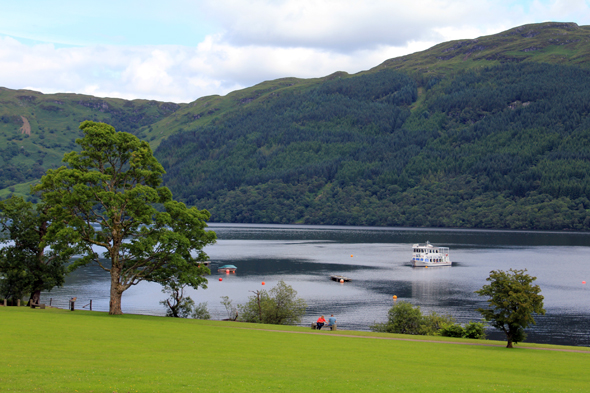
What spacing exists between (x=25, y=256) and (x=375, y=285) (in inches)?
2849

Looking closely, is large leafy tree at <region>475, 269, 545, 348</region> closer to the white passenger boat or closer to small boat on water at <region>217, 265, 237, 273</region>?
small boat on water at <region>217, 265, 237, 273</region>

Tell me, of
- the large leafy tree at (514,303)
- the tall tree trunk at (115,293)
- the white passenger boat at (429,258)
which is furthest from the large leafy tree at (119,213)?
the white passenger boat at (429,258)

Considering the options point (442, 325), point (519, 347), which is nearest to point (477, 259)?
point (442, 325)

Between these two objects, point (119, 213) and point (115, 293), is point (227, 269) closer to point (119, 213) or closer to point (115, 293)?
point (115, 293)

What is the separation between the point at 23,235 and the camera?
60438 mm

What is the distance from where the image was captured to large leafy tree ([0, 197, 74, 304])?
2345 inches

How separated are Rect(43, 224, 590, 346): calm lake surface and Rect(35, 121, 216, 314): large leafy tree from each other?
23.1 meters

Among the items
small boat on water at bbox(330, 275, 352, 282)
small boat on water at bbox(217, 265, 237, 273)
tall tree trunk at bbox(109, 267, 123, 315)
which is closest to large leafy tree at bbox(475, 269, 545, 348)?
tall tree trunk at bbox(109, 267, 123, 315)

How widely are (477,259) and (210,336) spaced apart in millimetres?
139142

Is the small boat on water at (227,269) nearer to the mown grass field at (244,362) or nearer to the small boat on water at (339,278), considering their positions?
the small boat on water at (339,278)

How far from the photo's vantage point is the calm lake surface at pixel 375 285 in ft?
260

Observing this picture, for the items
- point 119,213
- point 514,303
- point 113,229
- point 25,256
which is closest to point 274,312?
point 113,229

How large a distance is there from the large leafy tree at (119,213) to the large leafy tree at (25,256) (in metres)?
6.38

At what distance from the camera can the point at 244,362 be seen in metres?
29.7
